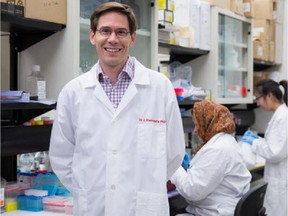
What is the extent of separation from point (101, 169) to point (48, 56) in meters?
0.79

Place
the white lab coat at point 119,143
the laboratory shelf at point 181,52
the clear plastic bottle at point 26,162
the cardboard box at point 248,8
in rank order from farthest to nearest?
the cardboard box at point 248,8 < the laboratory shelf at point 181,52 < the clear plastic bottle at point 26,162 < the white lab coat at point 119,143

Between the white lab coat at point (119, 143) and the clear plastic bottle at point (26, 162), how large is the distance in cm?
74

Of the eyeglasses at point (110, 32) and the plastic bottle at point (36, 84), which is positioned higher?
the eyeglasses at point (110, 32)

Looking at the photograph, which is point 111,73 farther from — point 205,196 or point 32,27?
point 205,196

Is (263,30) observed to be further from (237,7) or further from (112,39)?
(112,39)

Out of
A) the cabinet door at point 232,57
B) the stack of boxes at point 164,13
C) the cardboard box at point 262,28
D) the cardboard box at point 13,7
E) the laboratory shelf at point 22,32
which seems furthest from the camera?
the cardboard box at point 262,28

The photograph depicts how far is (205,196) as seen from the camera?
2090mm

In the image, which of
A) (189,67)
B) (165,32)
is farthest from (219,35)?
(165,32)

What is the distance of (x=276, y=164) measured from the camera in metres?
3.24

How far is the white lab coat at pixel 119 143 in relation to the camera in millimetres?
1522

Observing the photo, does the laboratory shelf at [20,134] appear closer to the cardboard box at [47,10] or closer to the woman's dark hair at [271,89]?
the cardboard box at [47,10]

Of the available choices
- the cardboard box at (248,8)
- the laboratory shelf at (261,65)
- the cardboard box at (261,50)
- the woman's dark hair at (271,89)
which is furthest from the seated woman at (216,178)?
the laboratory shelf at (261,65)

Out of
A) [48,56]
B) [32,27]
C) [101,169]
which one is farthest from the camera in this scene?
[48,56]

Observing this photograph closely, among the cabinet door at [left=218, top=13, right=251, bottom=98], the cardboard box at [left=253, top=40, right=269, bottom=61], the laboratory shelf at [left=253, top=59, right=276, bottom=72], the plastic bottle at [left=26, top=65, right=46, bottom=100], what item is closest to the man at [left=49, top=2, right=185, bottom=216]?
the plastic bottle at [left=26, top=65, right=46, bottom=100]
